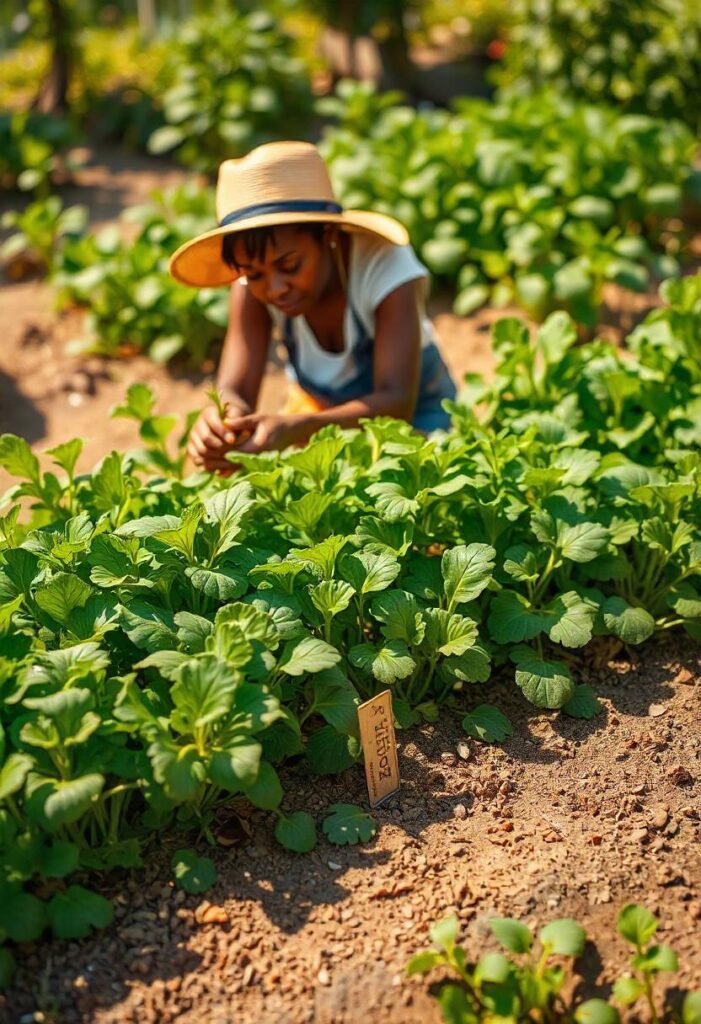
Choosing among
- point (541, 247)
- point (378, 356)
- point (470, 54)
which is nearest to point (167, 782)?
point (378, 356)

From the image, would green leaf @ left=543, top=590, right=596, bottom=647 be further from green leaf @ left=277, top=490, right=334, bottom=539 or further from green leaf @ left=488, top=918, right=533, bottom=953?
green leaf @ left=488, top=918, right=533, bottom=953

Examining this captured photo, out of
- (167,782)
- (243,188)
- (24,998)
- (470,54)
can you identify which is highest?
(243,188)

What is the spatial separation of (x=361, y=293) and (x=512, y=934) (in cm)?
200

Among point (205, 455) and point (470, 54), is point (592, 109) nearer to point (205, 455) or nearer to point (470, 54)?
point (470, 54)

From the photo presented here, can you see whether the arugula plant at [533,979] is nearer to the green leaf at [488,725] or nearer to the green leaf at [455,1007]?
the green leaf at [455,1007]

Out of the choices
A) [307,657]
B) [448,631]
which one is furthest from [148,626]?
[448,631]

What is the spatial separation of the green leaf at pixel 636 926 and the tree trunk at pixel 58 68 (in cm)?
596

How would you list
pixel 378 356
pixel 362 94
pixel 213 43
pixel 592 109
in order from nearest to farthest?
pixel 378 356
pixel 592 109
pixel 362 94
pixel 213 43

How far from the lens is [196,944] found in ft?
7.54

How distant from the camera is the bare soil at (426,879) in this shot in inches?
87.2

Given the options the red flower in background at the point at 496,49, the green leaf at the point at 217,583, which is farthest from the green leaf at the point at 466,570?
the red flower in background at the point at 496,49

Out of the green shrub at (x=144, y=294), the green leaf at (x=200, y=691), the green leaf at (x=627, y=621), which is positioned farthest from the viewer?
Answer: the green shrub at (x=144, y=294)

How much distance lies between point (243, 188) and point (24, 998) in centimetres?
210

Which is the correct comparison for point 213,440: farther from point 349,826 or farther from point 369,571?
point 349,826
